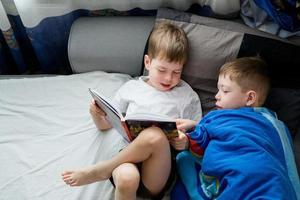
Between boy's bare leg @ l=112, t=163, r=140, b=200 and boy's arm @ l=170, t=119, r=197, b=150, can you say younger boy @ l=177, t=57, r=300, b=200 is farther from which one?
boy's bare leg @ l=112, t=163, r=140, b=200

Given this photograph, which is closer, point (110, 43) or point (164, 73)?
point (164, 73)

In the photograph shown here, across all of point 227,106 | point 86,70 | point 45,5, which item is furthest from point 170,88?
point 45,5

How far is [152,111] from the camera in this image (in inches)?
46.7

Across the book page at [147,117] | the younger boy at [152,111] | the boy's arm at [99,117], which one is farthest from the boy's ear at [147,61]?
the book page at [147,117]

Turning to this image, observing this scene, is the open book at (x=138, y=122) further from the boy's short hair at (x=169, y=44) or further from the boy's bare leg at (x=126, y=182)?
the boy's short hair at (x=169, y=44)

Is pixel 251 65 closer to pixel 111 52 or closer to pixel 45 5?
pixel 111 52

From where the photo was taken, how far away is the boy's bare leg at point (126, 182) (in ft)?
3.15

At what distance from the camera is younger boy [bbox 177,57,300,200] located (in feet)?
2.95

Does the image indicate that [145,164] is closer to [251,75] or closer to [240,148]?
[240,148]

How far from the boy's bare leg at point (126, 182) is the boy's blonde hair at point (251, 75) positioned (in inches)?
18.9

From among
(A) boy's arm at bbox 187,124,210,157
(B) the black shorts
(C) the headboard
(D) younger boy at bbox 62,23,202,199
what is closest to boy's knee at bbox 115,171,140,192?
(D) younger boy at bbox 62,23,202,199

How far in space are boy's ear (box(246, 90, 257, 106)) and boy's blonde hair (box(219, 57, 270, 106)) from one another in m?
0.01

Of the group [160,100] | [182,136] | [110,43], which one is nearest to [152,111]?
[160,100]

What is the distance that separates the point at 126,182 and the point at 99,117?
1.08ft
